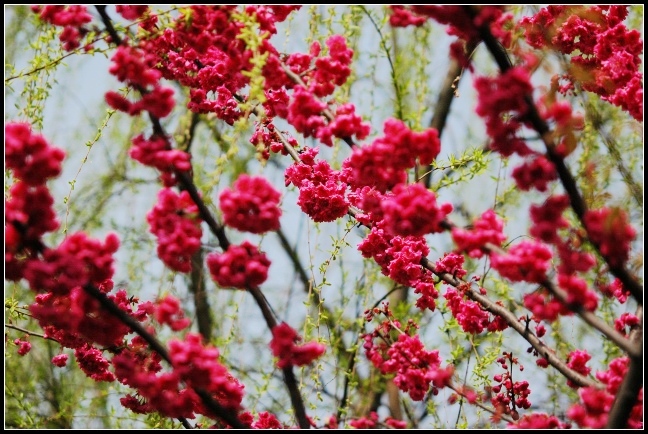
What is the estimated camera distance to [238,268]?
231cm

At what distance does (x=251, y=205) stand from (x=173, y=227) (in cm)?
25

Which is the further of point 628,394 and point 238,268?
point 238,268

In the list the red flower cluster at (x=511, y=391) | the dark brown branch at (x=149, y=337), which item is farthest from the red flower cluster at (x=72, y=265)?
the red flower cluster at (x=511, y=391)

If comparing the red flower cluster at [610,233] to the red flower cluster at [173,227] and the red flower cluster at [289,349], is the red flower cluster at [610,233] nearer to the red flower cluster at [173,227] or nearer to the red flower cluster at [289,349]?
the red flower cluster at [289,349]

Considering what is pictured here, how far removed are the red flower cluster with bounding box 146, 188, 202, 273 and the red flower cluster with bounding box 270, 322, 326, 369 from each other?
0.36 m

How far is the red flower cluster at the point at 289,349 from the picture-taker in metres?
2.35

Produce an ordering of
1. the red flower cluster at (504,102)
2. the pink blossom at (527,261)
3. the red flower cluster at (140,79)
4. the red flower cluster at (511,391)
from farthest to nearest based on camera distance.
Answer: the red flower cluster at (511,391) < the red flower cluster at (140,79) < the pink blossom at (527,261) < the red flower cluster at (504,102)

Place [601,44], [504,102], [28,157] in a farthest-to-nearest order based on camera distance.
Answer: [601,44] → [28,157] → [504,102]

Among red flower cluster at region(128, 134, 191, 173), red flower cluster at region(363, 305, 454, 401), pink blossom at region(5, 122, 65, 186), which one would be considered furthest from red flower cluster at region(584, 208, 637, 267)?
pink blossom at region(5, 122, 65, 186)

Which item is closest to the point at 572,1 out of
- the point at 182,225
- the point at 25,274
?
the point at 182,225

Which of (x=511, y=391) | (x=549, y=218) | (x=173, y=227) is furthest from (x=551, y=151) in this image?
(x=511, y=391)

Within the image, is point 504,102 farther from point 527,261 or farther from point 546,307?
point 546,307

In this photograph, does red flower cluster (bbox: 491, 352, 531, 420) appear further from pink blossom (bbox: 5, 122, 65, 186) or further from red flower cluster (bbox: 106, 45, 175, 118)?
pink blossom (bbox: 5, 122, 65, 186)

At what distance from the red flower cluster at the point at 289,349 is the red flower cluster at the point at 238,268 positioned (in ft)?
0.56
